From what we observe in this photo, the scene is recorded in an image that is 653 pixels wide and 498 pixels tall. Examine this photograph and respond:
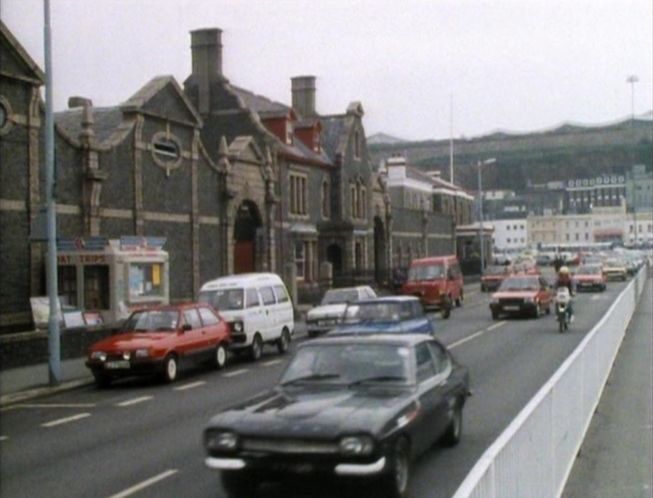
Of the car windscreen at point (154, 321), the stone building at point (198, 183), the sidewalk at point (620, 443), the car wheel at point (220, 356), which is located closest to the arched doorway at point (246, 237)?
the stone building at point (198, 183)

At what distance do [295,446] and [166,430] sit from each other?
18.7 feet

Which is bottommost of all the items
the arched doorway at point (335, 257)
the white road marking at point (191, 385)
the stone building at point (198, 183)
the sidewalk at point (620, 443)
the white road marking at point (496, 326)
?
the white road marking at point (191, 385)

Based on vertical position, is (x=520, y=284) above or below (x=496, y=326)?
above

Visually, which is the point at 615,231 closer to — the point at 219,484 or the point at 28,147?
the point at 28,147

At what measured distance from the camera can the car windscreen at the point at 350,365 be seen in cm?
1009

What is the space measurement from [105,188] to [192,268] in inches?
253

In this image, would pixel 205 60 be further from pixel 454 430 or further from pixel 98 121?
pixel 454 430

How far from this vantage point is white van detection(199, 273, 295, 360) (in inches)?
948

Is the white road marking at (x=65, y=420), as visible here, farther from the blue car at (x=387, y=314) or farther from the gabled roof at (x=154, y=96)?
the gabled roof at (x=154, y=96)

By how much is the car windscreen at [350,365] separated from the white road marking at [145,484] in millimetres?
1657

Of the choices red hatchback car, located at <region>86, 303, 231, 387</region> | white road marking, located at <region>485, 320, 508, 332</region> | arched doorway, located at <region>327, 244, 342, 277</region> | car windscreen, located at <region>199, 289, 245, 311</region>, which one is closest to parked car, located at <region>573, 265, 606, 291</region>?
arched doorway, located at <region>327, 244, 342, 277</region>

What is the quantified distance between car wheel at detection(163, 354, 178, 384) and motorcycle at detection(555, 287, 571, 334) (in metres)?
14.1

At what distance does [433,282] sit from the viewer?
41.7 meters

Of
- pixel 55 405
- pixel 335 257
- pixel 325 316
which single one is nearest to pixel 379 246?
pixel 335 257
